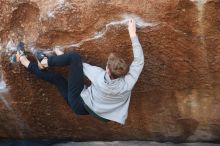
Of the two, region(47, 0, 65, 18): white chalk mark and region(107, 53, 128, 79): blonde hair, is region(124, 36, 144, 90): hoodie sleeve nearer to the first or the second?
region(107, 53, 128, 79): blonde hair

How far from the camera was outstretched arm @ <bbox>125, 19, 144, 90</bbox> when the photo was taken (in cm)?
303

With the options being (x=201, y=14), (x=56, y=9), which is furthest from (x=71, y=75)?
(x=201, y=14)

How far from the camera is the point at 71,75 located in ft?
10.5

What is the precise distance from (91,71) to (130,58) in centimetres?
31

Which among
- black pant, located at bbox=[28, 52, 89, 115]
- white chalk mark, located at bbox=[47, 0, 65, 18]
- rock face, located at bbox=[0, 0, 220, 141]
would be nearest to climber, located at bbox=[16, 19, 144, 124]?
black pant, located at bbox=[28, 52, 89, 115]

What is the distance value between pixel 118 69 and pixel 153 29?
41 centimetres

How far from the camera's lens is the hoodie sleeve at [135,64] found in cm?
303

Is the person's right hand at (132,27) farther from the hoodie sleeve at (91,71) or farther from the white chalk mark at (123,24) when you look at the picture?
the hoodie sleeve at (91,71)

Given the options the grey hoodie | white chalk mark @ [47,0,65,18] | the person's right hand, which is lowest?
the grey hoodie

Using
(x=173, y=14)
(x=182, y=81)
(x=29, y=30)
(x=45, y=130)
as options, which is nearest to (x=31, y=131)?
(x=45, y=130)

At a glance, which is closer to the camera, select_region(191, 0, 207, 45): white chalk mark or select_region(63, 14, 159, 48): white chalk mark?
select_region(191, 0, 207, 45): white chalk mark

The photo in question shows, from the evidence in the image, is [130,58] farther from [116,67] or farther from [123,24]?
[116,67]

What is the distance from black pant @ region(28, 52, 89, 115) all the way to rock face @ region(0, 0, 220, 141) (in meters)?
0.13

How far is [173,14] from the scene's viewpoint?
10.1 feet
